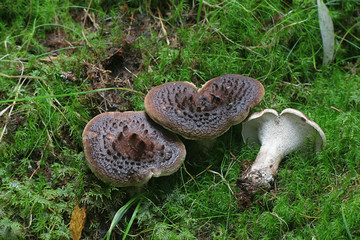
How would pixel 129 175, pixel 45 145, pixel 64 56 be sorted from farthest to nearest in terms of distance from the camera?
1. pixel 64 56
2. pixel 45 145
3. pixel 129 175

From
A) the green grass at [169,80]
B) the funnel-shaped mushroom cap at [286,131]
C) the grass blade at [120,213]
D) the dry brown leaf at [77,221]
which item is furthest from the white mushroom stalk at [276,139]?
the dry brown leaf at [77,221]

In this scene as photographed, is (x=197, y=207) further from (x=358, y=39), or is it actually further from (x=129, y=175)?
(x=358, y=39)

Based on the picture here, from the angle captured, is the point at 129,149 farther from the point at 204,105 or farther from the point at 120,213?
the point at 204,105

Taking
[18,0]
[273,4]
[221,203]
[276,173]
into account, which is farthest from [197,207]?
[18,0]

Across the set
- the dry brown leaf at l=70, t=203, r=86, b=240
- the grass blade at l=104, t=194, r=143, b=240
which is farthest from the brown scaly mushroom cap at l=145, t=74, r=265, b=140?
the dry brown leaf at l=70, t=203, r=86, b=240

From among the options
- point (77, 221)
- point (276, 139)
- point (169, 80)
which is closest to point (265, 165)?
point (276, 139)

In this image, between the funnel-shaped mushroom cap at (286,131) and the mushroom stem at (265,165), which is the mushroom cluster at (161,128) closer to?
the funnel-shaped mushroom cap at (286,131)
